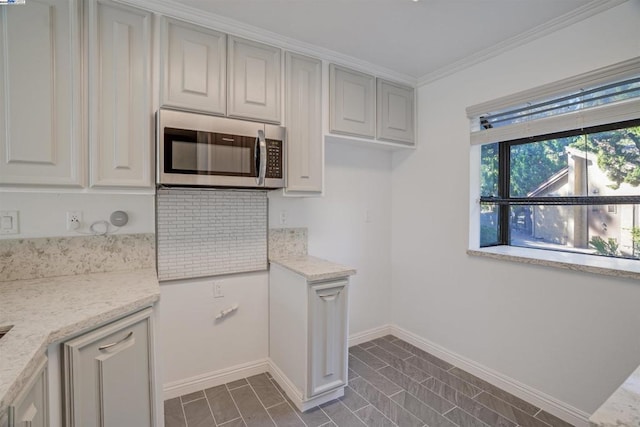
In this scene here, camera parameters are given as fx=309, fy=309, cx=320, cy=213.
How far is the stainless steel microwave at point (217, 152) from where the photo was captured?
1.67m

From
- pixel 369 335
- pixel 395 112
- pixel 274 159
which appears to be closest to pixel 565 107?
pixel 395 112

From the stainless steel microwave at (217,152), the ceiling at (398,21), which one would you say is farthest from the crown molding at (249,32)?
the stainless steel microwave at (217,152)

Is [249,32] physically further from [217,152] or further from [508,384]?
[508,384]

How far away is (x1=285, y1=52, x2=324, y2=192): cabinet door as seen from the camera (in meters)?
2.13

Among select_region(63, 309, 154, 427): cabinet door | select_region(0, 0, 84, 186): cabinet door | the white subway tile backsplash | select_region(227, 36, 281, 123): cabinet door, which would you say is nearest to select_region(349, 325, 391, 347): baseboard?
the white subway tile backsplash

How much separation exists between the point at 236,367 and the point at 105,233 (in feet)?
4.23

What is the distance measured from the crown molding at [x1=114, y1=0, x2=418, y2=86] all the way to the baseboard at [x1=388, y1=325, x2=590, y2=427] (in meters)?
2.35

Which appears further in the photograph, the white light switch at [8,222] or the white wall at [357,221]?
the white wall at [357,221]

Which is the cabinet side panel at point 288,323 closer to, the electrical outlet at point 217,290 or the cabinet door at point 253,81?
the electrical outlet at point 217,290

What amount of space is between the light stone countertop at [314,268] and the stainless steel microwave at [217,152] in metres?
0.56

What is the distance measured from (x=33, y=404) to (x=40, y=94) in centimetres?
133

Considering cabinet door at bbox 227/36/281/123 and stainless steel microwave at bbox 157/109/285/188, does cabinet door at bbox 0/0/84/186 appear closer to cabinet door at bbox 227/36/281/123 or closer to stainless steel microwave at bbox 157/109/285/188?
stainless steel microwave at bbox 157/109/285/188

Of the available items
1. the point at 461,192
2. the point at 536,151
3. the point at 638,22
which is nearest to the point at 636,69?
the point at 638,22

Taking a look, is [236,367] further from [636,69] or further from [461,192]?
[636,69]
